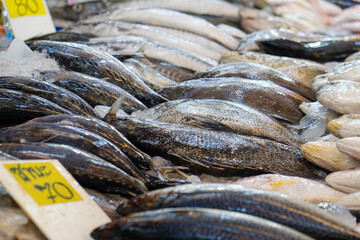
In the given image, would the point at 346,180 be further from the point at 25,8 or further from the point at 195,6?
the point at 195,6

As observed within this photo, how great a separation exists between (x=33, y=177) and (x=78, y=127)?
515 mm

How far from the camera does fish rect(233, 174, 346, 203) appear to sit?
6.67 feet

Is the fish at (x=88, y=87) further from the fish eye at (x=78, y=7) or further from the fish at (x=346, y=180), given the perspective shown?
the fish eye at (x=78, y=7)

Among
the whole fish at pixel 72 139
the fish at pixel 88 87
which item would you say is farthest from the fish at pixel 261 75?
the whole fish at pixel 72 139

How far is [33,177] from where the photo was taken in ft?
5.04

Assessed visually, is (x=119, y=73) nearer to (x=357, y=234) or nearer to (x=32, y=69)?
(x=32, y=69)

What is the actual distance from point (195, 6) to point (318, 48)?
1923 mm

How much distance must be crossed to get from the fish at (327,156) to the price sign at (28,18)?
2.46 meters

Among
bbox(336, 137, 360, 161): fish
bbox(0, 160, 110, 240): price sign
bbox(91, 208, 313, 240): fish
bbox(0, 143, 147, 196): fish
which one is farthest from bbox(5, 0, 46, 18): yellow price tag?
bbox(336, 137, 360, 161): fish

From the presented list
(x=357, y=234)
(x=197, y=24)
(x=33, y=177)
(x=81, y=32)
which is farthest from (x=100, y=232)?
(x=197, y=24)

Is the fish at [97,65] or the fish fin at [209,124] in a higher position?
the fish at [97,65]

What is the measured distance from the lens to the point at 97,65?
3.01 m

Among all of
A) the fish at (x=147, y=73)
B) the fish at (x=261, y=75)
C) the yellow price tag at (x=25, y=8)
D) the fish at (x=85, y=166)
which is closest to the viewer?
the fish at (x=85, y=166)

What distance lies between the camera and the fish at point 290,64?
371 cm
